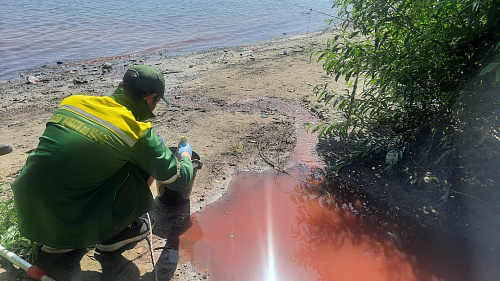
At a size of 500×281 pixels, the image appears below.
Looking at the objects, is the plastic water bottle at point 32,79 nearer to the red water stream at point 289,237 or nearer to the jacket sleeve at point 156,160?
the red water stream at point 289,237

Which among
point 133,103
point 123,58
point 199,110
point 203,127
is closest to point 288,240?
point 133,103

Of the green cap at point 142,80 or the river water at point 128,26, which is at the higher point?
the green cap at point 142,80

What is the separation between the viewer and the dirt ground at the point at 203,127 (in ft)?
9.11

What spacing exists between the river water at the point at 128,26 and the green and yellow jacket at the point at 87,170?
717 centimetres

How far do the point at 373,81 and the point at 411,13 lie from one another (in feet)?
2.30

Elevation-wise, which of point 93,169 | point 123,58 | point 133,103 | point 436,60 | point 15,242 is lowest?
point 123,58

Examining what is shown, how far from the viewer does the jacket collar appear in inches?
93.6

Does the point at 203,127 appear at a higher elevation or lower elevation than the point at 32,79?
higher

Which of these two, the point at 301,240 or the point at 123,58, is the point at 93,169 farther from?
the point at 123,58

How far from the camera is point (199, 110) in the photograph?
545 cm

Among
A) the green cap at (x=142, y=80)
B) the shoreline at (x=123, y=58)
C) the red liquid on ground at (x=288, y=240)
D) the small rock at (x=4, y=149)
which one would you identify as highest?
the green cap at (x=142, y=80)

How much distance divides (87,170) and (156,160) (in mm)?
404

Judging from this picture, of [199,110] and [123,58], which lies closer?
[199,110]

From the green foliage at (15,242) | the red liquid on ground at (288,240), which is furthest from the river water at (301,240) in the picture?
the green foliage at (15,242)
